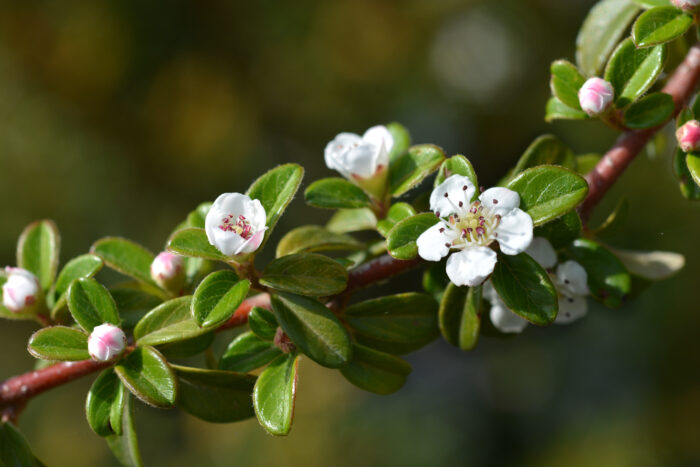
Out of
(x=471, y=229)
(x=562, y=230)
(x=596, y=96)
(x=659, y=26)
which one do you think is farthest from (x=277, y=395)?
(x=659, y=26)

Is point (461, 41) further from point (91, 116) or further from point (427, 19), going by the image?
point (91, 116)

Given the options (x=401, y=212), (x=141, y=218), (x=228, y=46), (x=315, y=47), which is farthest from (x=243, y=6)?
(x=401, y=212)

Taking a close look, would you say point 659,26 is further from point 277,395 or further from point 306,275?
point 277,395

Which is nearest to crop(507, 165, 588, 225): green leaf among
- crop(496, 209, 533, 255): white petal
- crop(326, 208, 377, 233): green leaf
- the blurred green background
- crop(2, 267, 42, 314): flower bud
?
crop(496, 209, 533, 255): white petal

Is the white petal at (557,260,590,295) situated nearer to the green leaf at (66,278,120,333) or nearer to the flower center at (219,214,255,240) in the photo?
the flower center at (219,214,255,240)

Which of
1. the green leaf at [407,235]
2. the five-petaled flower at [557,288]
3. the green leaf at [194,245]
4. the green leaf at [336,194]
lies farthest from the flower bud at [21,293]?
the five-petaled flower at [557,288]

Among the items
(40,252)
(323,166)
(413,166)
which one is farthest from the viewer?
(323,166)
